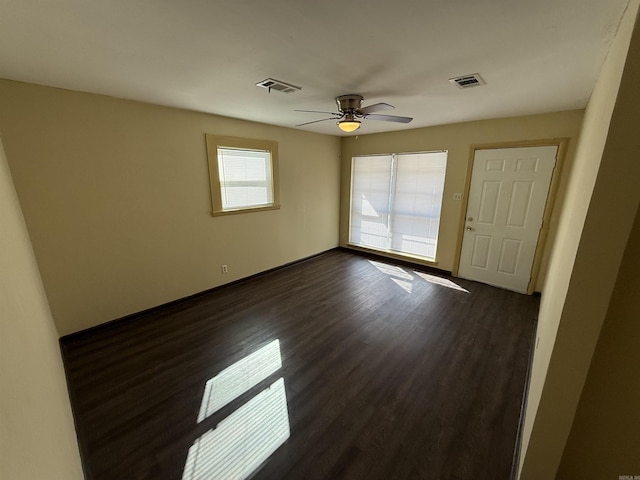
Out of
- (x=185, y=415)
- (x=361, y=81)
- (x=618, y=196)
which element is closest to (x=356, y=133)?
(x=361, y=81)

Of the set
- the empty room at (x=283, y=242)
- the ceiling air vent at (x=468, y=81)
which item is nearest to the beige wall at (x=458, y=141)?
the empty room at (x=283, y=242)

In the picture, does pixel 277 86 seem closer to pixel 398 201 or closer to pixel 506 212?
pixel 398 201

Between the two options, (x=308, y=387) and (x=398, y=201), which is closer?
(x=308, y=387)

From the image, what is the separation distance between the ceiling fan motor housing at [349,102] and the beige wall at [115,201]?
173cm

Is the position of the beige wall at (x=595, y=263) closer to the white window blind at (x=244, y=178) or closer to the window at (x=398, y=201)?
the window at (x=398, y=201)

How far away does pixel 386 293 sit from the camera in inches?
141

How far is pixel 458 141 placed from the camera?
3.77m

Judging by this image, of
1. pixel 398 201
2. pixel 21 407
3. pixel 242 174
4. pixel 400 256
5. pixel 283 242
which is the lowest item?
pixel 400 256

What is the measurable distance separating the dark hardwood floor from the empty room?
2 centimetres

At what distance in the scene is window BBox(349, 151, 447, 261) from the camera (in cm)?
421

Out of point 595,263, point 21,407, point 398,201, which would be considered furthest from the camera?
point 398,201

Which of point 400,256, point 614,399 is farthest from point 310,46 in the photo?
point 400,256

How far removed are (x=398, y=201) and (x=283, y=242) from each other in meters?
2.23

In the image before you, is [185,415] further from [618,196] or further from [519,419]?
[618,196]
